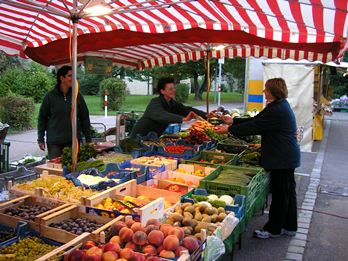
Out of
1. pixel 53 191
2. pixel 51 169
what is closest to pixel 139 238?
pixel 53 191

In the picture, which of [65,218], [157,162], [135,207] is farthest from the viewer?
[157,162]

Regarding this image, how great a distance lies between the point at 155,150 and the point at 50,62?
8.10ft

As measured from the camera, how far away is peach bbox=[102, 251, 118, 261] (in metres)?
2.41

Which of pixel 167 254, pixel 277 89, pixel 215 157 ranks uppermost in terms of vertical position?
pixel 277 89

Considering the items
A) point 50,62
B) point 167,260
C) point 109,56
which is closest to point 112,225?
point 167,260

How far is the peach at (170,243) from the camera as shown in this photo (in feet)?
8.57

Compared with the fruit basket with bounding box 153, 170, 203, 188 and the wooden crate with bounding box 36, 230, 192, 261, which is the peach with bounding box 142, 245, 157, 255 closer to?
the wooden crate with bounding box 36, 230, 192, 261

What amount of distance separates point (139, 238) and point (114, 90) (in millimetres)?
21769

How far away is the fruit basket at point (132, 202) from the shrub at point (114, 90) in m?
20.3

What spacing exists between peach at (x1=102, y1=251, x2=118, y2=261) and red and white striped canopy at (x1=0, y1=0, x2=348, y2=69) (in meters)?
2.30

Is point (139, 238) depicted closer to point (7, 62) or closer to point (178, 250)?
point (178, 250)

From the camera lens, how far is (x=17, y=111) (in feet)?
48.2

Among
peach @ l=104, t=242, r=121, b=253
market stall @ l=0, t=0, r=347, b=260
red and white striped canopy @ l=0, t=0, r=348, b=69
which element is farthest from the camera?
red and white striped canopy @ l=0, t=0, r=348, b=69

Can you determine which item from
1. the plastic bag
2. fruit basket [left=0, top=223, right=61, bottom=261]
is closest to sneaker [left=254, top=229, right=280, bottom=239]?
the plastic bag
